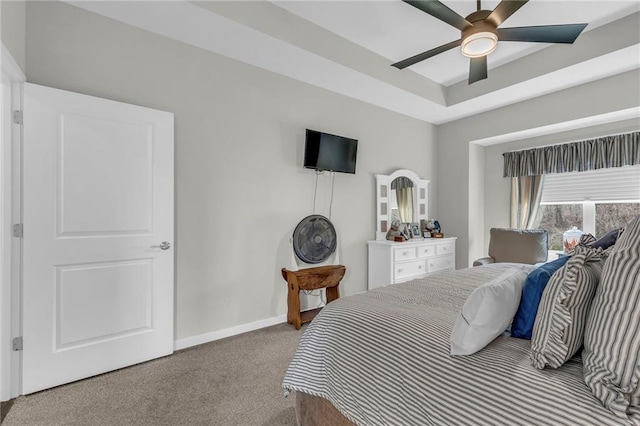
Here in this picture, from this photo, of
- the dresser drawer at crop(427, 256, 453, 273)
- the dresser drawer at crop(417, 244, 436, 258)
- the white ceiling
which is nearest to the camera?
the white ceiling

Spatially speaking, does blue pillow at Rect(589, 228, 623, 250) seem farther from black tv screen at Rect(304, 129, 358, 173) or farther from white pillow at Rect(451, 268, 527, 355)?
black tv screen at Rect(304, 129, 358, 173)

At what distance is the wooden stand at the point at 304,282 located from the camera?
3.05 meters

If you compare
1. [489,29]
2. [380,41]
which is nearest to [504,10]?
[489,29]

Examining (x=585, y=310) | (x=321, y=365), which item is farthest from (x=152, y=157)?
(x=585, y=310)

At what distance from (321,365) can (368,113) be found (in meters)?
3.41

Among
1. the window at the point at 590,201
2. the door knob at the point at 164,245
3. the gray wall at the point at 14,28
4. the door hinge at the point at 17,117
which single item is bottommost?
the door knob at the point at 164,245

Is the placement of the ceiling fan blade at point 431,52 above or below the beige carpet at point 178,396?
above

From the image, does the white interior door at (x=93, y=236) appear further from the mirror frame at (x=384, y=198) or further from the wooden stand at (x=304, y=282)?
the mirror frame at (x=384, y=198)

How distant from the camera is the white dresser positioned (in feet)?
12.5

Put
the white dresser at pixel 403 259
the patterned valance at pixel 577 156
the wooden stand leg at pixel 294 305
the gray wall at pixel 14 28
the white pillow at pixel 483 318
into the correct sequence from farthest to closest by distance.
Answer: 1. the white dresser at pixel 403 259
2. the patterned valance at pixel 577 156
3. the wooden stand leg at pixel 294 305
4. the gray wall at pixel 14 28
5. the white pillow at pixel 483 318

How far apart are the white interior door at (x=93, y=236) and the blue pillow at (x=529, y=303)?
237 centimetres

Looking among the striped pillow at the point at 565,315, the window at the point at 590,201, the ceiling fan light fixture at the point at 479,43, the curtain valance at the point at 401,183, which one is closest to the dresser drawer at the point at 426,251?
the curtain valance at the point at 401,183

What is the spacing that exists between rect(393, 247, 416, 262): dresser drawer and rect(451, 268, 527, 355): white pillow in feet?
8.86

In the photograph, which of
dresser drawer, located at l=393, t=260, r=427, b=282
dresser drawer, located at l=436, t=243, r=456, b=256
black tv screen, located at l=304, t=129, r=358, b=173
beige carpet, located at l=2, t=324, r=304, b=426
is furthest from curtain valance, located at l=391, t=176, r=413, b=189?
beige carpet, located at l=2, t=324, r=304, b=426
